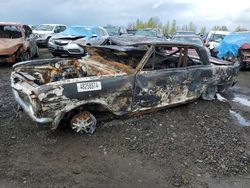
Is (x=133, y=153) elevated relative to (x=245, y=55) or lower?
elevated

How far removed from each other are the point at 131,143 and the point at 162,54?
7.17ft

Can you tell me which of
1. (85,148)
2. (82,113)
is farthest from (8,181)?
(82,113)

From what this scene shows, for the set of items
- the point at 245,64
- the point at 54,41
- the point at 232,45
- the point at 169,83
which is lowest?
the point at 245,64

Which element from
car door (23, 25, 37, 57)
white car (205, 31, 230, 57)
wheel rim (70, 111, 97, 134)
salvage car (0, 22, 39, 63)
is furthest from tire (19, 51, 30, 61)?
white car (205, 31, 230, 57)

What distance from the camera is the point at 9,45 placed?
11148mm

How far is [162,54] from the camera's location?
246 inches

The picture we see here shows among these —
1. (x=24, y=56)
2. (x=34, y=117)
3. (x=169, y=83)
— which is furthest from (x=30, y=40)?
(x=34, y=117)

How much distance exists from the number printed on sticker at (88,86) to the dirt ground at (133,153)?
77 cm

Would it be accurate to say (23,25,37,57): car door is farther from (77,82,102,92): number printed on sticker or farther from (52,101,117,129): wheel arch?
(77,82,102,92): number printed on sticker

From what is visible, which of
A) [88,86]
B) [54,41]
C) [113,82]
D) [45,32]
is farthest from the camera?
[45,32]

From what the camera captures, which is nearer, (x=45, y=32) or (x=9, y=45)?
(x=9, y=45)

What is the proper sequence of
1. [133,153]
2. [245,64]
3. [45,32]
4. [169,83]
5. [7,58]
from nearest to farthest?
1. [133,153]
2. [169,83]
3. [7,58]
4. [245,64]
5. [45,32]

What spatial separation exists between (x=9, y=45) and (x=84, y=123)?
24.2ft

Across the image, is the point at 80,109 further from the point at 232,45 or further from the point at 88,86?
the point at 232,45
